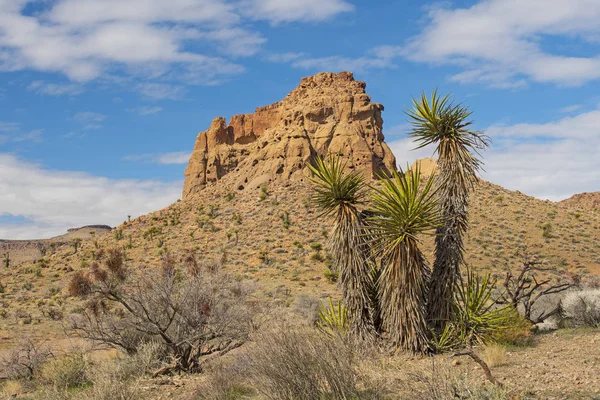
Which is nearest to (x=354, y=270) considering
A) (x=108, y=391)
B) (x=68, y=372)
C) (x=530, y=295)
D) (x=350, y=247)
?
(x=350, y=247)

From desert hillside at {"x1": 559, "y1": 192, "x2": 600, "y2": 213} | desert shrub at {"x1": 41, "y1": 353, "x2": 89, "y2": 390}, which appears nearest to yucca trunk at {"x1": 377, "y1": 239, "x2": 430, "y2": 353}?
desert shrub at {"x1": 41, "y1": 353, "x2": 89, "y2": 390}

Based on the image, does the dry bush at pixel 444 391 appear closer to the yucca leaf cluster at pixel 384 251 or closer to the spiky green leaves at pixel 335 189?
the yucca leaf cluster at pixel 384 251

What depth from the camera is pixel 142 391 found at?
947 centimetres

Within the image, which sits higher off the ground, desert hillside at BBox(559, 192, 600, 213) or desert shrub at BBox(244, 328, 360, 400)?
desert hillside at BBox(559, 192, 600, 213)

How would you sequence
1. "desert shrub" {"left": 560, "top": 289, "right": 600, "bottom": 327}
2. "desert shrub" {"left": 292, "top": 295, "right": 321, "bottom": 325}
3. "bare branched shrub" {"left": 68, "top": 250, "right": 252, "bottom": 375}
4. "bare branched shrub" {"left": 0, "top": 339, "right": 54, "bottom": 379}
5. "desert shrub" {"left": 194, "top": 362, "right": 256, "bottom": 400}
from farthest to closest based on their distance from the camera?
"desert shrub" {"left": 292, "top": 295, "right": 321, "bottom": 325} < "desert shrub" {"left": 560, "top": 289, "right": 600, "bottom": 327} < "bare branched shrub" {"left": 0, "top": 339, "right": 54, "bottom": 379} < "bare branched shrub" {"left": 68, "top": 250, "right": 252, "bottom": 375} < "desert shrub" {"left": 194, "top": 362, "right": 256, "bottom": 400}

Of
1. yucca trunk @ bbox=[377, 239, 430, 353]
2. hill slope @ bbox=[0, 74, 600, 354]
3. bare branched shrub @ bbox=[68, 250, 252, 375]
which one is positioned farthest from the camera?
hill slope @ bbox=[0, 74, 600, 354]

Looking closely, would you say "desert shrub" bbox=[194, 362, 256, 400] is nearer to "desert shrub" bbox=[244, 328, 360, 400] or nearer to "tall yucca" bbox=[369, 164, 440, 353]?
"desert shrub" bbox=[244, 328, 360, 400]

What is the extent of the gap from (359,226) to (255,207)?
130 ft

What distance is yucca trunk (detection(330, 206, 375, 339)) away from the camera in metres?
11.6

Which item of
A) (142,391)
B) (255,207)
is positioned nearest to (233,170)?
(255,207)

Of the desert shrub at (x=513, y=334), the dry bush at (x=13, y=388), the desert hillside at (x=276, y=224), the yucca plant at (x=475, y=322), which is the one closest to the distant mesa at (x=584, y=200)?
the desert hillside at (x=276, y=224)

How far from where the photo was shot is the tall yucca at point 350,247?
11.6 metres

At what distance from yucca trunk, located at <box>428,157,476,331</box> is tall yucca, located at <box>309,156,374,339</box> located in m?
1.46

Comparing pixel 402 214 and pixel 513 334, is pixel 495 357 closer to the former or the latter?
pixel 513 334
